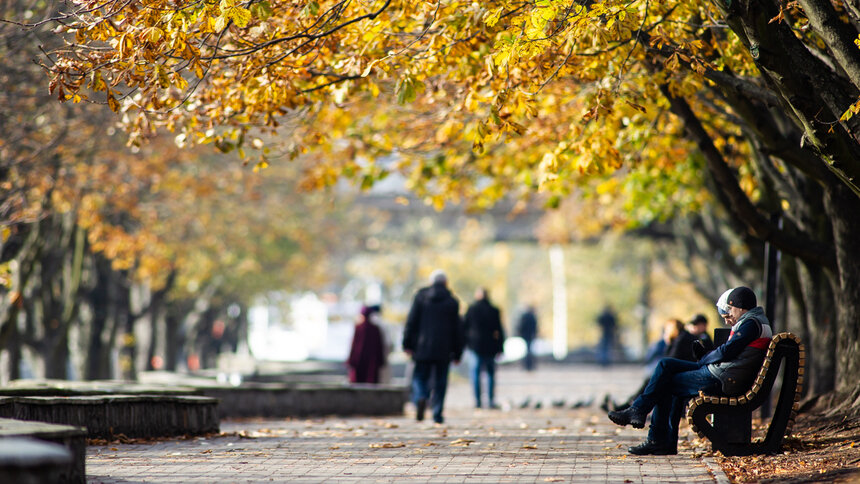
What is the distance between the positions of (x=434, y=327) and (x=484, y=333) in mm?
→ 4045

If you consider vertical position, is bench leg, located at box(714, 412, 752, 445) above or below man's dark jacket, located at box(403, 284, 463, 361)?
below

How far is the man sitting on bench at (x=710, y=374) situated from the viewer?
28.5 feet

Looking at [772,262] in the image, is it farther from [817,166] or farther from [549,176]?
[549,176]

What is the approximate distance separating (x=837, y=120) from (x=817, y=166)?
250 cm

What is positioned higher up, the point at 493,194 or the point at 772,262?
the point at 493,194

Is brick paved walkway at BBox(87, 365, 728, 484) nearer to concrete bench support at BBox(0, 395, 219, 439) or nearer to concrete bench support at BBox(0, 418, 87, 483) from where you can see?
concrete bench support at BBox(0, 395, 219, 439)

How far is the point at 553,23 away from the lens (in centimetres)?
938

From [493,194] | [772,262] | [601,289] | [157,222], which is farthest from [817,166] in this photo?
[601,289]

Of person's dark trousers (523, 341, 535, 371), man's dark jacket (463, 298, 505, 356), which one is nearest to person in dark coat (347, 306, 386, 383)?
man's dark jacket (463, 298, 505, 356)

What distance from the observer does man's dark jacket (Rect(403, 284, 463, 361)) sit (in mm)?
13859

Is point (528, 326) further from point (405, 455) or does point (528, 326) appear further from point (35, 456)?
point (35, 456)

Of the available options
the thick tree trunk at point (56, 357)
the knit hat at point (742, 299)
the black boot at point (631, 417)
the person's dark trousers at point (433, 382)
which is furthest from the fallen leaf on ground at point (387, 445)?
the thick tree trunk at point (56, 357)

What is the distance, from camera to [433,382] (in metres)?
14.0

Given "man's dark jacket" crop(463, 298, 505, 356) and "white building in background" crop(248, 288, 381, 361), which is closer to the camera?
"man's dark jacket" crop(463, 298, 505, 356)
